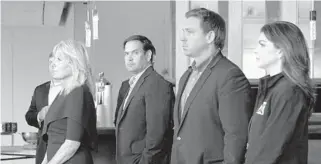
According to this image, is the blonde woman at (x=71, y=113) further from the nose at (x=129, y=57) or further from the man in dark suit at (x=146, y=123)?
the nose at (x=129, y=57)

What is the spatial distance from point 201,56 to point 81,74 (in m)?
0.55

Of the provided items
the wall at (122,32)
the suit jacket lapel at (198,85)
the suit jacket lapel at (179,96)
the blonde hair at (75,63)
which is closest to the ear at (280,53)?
the suit jacket lapel at (198,85)

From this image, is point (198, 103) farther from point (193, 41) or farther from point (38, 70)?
point (38, 70)

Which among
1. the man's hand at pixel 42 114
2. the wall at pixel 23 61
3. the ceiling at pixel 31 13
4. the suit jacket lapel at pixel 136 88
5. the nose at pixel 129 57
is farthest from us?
the wall at pixel 23 61

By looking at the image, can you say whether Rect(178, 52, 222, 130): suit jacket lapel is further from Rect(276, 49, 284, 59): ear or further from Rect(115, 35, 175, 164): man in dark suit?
Rect(115, 35, 175, 164): man in dark suit

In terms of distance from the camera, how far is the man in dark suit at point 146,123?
2.95m

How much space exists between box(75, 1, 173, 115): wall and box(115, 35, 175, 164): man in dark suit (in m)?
3.83

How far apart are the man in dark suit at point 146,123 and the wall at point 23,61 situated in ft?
23.5

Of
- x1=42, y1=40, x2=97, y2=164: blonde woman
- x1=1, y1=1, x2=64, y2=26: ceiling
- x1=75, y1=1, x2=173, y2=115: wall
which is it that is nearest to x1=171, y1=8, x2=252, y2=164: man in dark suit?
x1=42, y1=40, x2=97, y2=164: blonde woman

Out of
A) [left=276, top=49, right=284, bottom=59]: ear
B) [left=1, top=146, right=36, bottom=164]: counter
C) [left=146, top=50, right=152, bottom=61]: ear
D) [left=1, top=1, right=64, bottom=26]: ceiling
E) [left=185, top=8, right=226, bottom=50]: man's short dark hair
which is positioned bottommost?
[left=1, top=146, right=36, bottom=164]: counter

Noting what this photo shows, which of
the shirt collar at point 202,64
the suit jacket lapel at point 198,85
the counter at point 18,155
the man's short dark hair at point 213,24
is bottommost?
the counter at point 18,155

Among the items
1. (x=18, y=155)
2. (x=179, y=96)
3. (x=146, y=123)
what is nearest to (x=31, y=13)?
(x=18, y=155)

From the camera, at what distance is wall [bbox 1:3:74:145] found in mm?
10086

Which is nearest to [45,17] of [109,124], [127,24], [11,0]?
[11,0]
